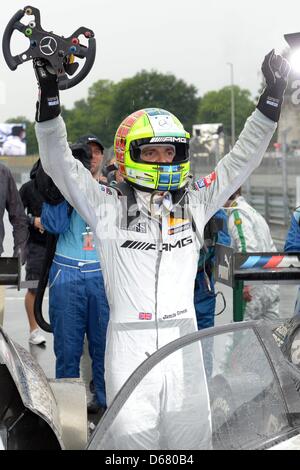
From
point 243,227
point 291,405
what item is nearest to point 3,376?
point 291,405

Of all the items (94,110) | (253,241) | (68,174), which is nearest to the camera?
(68,174)

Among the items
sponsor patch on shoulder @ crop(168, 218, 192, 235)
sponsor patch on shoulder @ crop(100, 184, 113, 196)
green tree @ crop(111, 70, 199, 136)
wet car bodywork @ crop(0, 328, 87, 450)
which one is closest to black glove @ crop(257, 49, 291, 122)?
sponsor patch on shoulder @ crop(168, 218, 192, 235)

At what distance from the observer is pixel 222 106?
421ft

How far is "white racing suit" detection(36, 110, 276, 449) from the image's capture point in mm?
4219

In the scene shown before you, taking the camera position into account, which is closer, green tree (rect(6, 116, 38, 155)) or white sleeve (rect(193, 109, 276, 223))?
white sleeve (rect(193, 109, 276, 223))

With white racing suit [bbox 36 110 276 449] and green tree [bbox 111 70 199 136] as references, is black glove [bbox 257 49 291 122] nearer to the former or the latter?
white racing suit [bbox 36 110 276 449]

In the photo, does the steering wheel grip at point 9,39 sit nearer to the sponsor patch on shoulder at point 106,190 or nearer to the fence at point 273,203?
the sponsor patch on shoulder at point 106,190

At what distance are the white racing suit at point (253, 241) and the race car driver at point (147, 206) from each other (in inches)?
99.7

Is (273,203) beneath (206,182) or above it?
beneath

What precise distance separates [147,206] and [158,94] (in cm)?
11024

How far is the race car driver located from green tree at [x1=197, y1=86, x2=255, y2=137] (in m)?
102

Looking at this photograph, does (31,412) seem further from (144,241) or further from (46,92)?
(46,92)

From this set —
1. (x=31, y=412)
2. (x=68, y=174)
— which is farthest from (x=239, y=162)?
(x=31, y=412)

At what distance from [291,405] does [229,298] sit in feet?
28.9
